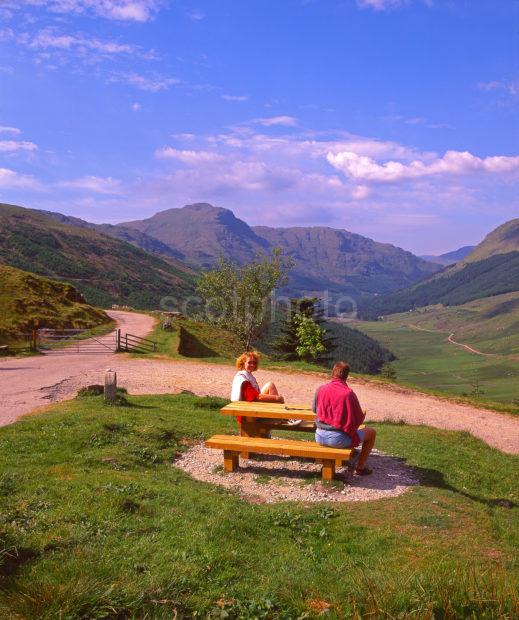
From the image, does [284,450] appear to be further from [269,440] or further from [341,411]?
[341,411]

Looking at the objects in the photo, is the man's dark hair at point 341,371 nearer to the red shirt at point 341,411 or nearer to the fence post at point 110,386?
the red shirt at point 341,411

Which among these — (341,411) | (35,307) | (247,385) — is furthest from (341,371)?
(35,307)

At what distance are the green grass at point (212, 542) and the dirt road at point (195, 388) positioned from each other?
5012 mm

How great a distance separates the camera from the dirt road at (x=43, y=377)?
15.6 meters

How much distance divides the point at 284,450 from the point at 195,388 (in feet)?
39.1

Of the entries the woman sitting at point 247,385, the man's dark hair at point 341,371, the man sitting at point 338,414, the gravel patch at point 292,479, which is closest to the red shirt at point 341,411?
the man sitting at point 338,414

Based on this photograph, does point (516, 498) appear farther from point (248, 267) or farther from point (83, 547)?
point (248, 267)

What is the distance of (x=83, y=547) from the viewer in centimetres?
498

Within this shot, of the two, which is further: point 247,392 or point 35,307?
point 35,307

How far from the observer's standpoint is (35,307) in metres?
37.9

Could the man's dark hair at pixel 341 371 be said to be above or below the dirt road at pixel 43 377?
above


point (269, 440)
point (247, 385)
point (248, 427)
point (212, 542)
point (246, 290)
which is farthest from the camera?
point (246, 290)

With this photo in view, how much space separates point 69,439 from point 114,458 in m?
1.49

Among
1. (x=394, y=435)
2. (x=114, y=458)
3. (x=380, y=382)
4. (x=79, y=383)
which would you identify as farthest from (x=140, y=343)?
(x=114, y=458)
